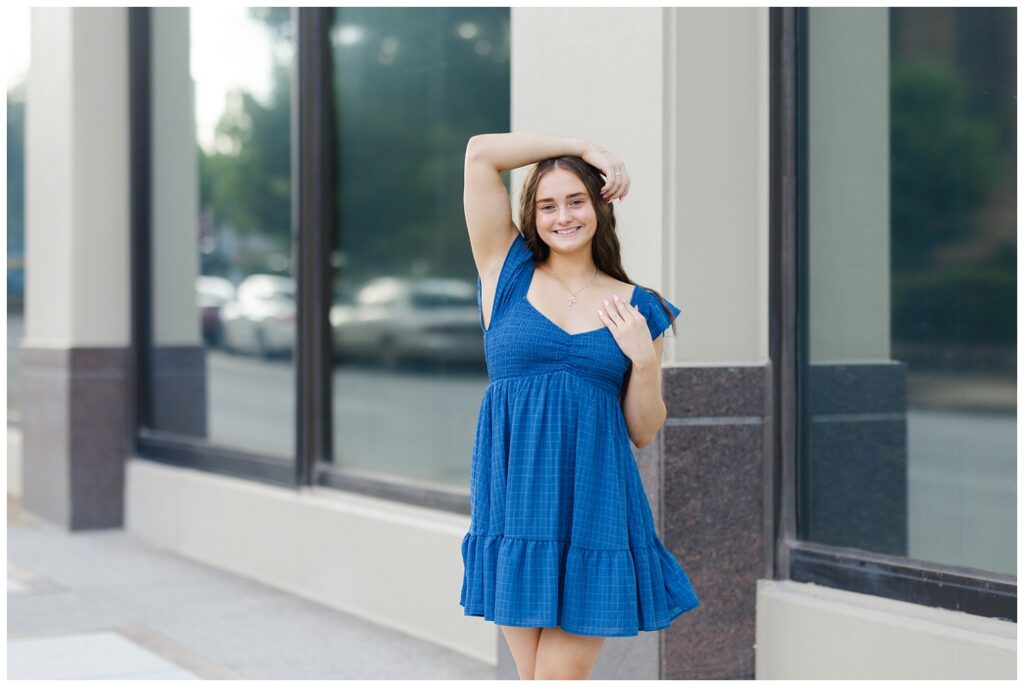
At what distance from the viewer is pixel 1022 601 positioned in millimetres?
4121

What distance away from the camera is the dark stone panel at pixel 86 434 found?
9.15 m

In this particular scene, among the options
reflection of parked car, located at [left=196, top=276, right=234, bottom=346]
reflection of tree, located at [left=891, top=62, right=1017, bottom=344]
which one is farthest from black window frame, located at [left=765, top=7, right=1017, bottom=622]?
reflection of parked car, located at [left=196, top=276, right=234, bottom=346]

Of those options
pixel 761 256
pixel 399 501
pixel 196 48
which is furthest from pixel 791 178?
pixel 196 48

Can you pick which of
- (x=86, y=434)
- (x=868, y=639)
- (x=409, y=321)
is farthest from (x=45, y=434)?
(x=868, y=639)

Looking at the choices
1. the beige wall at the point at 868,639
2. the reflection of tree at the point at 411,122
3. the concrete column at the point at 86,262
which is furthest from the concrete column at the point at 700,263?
the concrete column at the point at 86,262

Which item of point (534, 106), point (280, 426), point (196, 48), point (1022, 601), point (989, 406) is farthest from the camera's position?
point (196, 48)

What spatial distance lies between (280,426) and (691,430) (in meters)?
3.70

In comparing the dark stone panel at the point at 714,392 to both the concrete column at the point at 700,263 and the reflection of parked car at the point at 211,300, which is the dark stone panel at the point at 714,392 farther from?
the reflection of parked car at the point at 211,300

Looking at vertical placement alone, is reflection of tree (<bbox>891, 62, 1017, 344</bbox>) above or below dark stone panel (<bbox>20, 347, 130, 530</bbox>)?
above

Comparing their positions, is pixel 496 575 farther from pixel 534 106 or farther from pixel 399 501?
pixel 399 501

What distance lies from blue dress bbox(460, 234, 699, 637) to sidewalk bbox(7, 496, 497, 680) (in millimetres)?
2295

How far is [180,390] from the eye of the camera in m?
9.03

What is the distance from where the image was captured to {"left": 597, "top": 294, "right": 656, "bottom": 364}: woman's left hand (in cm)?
336

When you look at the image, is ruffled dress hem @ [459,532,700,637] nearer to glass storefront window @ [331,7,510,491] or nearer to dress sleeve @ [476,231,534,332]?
dress sleeve @ [476,231,534,332]
